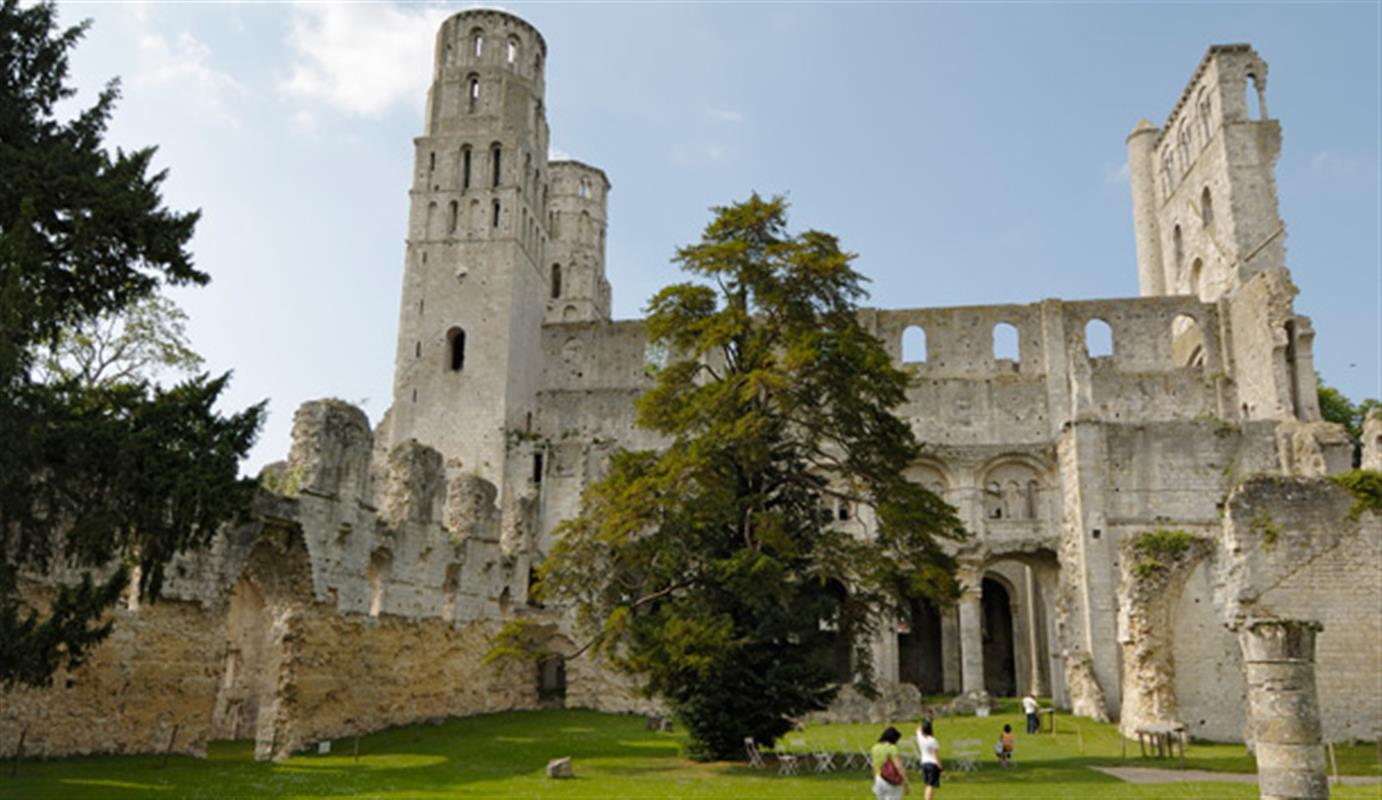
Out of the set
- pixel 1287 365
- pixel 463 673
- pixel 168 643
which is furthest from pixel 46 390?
pixel 1287 365

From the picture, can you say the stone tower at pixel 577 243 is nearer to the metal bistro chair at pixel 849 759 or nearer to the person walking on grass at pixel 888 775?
the metal bistro chair at pixel 849 759

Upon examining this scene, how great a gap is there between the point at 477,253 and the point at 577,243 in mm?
20567

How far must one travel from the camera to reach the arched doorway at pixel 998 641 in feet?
129

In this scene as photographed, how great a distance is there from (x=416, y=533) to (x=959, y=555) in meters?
16.2

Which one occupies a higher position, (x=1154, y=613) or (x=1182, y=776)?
(x=1154, y=613)

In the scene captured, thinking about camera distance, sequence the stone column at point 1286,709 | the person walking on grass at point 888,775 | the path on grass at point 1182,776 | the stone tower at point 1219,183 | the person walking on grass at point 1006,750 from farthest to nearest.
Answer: the stone tower at point 1219,183, the person walking on grass at point 1006,750, the path on grass at point 1182,776, the stone column at point 1286,709, the person walking on grass at point 888,775

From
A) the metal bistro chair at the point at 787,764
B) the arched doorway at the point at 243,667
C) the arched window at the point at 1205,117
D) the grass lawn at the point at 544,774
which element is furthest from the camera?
the arched window at the point at 1205,117

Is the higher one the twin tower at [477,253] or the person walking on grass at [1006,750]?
the twin tower at [477,253]

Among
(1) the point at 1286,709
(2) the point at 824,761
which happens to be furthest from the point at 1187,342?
(1) the point at 1286,709

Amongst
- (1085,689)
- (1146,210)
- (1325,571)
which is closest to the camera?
(1325,571)

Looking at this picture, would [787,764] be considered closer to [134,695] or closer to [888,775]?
[888,775]

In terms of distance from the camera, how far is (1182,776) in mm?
15953

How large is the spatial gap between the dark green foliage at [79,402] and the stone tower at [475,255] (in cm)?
2481

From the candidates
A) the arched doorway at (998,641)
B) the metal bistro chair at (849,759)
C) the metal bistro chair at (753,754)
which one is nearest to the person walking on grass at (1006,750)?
the metal bistro chair at (849,759)
